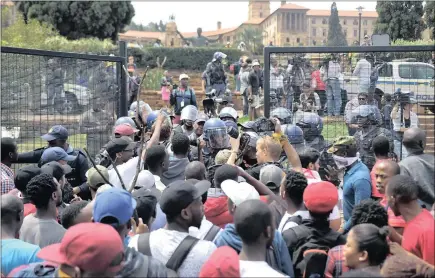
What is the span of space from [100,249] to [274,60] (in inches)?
220

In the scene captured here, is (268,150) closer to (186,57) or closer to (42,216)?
(42,216)

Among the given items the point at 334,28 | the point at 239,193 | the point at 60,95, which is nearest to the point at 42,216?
the point at 239,193

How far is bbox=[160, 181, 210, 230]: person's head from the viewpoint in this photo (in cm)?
478

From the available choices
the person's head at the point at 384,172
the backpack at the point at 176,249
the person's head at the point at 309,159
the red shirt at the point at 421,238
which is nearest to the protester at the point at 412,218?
the red shirt at the point at 421,238

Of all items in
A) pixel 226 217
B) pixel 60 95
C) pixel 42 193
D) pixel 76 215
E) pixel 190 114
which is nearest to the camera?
pixel 76 215

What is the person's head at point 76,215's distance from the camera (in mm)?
5219

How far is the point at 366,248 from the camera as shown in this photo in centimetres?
425

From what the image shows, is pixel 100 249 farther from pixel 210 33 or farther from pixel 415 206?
pixel 210 33

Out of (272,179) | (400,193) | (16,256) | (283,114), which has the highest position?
(283,114)

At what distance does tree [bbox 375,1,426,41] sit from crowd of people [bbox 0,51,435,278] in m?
29.6

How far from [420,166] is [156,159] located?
2465mm

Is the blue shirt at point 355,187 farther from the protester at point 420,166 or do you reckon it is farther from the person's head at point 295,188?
the person's head at point 295,188

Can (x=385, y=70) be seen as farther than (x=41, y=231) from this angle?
Yes

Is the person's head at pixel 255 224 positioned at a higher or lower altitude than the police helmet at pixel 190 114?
lower
